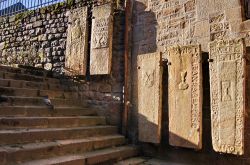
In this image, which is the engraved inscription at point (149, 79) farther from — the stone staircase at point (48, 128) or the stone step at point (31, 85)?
the stone step at point (31, 85)

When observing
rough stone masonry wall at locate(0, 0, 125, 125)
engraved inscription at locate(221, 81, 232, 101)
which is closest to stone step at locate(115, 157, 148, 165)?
rough stone masonry wall at locate(0, 0, 125, 125)

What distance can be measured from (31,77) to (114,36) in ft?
5.47

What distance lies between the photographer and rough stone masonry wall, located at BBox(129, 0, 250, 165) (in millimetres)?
3746

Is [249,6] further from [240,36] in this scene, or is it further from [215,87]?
[215,87]

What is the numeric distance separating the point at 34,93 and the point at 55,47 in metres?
1.67

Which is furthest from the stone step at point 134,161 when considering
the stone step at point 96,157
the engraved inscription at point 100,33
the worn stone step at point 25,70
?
the worn stone step at point 25,70

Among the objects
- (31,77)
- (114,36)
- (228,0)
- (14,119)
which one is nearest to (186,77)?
(228,0)

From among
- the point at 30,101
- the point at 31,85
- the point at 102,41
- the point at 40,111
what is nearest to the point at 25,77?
the point at 31,85

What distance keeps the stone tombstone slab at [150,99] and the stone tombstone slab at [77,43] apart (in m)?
1.30

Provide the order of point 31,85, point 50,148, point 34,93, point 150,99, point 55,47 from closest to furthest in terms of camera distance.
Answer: point 50,148 → point 150,99 → point 34,93 → point 31,85 → point 55,47

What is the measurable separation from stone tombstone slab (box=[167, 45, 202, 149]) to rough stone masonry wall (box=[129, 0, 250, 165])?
0.22m

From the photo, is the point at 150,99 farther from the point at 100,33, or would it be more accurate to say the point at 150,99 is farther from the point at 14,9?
the point at 14,9

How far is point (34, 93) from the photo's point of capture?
14.4 feet

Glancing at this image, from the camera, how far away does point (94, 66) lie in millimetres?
4867
